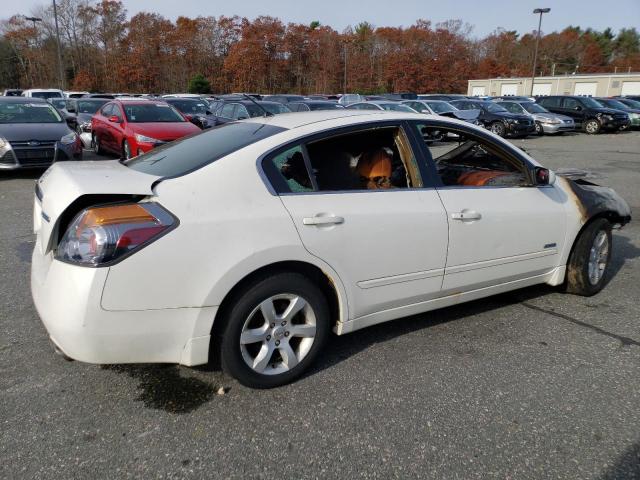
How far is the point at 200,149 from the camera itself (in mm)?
3146

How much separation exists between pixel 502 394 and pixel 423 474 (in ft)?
2.84

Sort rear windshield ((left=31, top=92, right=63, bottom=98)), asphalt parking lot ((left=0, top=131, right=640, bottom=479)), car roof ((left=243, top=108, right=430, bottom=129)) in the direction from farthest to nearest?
Answer: rear windshield ((left=31, top=92, right=63, bottom=98)), car roof ((left=243, top=108, right=430, bottom=129)), asphalt parking lot ((left=0, top=131, right=640, bottom=479))

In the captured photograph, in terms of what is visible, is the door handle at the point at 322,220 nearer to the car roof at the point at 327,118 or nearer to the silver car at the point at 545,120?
the car roof at the point at 327,118

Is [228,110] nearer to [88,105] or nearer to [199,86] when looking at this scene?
[88,105]

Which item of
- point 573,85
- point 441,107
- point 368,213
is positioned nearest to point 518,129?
point 441,107

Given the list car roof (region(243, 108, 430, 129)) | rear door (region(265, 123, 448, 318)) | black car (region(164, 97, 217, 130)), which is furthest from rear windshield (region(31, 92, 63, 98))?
rear door (region(265, 123, 448, 318))

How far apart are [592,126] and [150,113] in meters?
21.5

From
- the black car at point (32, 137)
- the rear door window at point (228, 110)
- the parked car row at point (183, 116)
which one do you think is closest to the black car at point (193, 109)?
the parked car row at point (183, 116)

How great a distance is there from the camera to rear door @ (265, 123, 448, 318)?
284 cm

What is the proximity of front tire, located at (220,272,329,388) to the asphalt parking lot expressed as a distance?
0.15m

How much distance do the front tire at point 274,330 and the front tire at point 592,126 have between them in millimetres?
25688

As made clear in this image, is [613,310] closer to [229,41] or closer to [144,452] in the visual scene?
[144,452]

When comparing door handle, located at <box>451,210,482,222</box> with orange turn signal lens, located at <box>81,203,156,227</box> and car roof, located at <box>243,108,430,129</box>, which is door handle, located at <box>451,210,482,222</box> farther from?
orange turn signal lens, located at <box>81,203,156,227</box>

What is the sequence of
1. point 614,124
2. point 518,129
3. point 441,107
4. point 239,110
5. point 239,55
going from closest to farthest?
point 239,110, point 441,107, point 518,129, point 614,124, point 239,55
